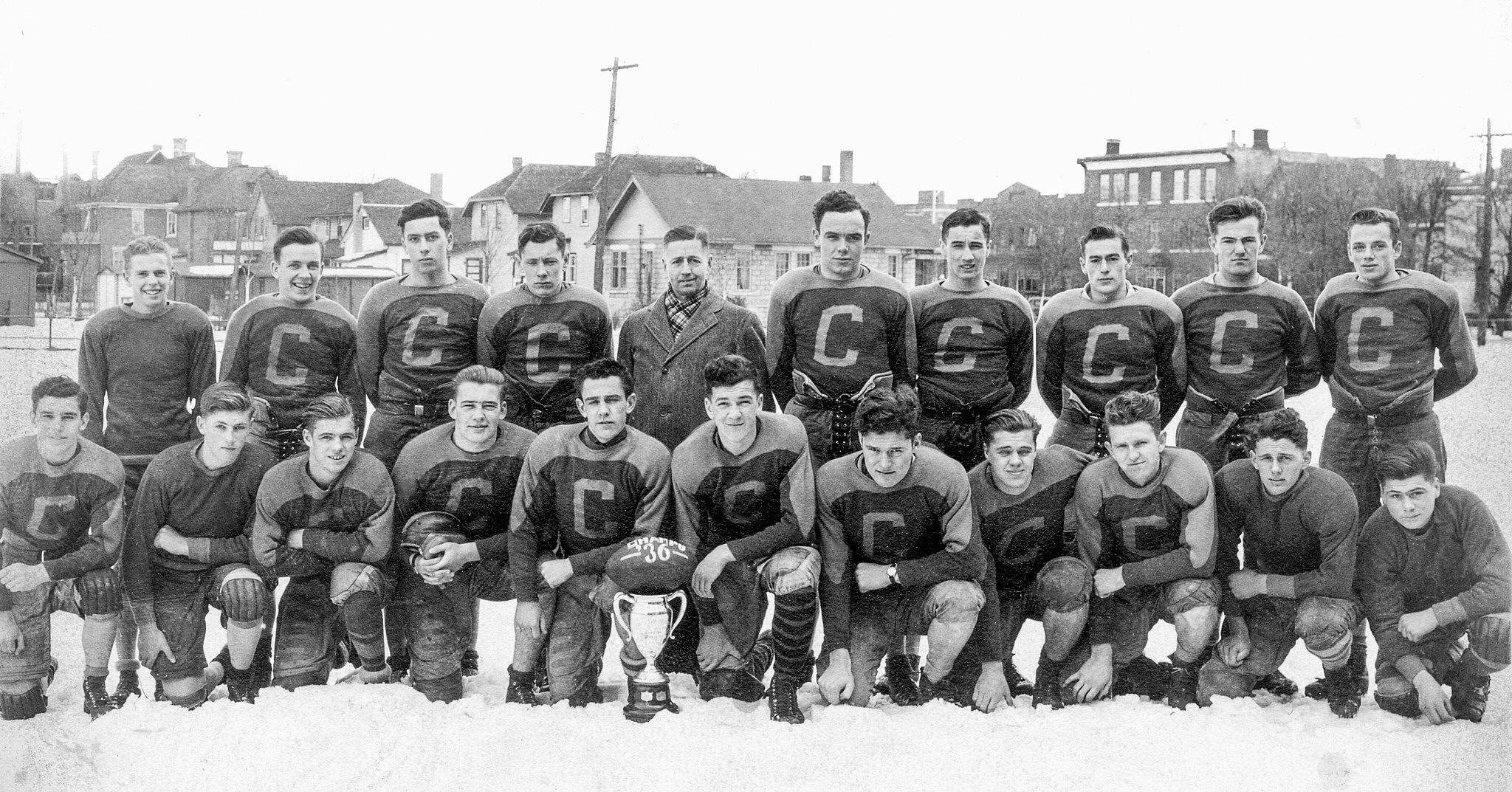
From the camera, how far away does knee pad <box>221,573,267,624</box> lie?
14.0ft

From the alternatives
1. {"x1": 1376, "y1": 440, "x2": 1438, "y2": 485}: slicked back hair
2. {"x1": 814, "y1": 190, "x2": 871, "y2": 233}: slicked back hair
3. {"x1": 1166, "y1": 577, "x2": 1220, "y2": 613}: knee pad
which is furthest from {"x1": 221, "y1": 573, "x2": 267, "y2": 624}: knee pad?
{"x1": 1376, "y1": 440, "x2": 1438, "y2": 485}: slicked back hair

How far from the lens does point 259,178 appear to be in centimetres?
2784

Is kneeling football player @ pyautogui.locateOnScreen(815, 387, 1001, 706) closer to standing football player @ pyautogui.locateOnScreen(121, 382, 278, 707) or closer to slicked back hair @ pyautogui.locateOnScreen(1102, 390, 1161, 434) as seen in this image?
slicked back hair @ pyautogui.locateOnScreen(1102, 390, 1161, 434)

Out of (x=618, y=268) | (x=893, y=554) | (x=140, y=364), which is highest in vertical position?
(x=618, y=268)

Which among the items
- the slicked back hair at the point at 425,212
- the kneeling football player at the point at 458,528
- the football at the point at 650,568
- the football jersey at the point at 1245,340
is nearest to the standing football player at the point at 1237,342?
the football jersey at the point at 1245,340

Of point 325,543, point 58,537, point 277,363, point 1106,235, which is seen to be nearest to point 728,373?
point 325,543

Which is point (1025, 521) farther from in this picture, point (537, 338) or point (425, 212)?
point (425, 212)

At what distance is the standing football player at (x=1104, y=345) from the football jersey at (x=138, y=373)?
3.47 m

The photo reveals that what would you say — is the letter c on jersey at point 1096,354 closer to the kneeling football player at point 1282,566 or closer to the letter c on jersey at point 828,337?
the kneeling football player at point 1282,566

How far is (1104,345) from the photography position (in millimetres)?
4828

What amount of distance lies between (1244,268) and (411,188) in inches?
1170

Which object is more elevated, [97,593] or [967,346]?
[967,346]

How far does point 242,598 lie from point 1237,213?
4.12 metres

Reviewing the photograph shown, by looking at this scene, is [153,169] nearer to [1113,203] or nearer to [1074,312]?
[1074,312]
